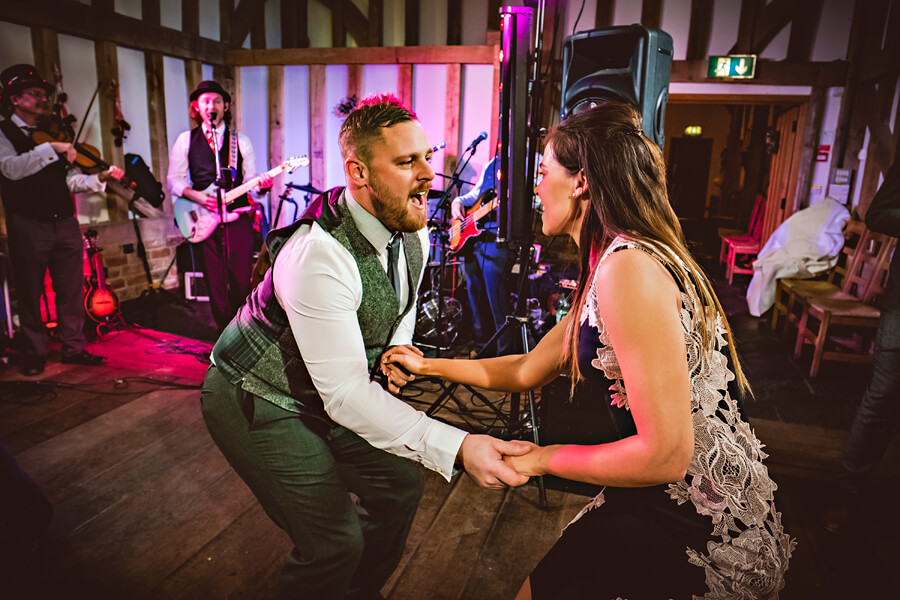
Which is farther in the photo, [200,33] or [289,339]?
[200,33]

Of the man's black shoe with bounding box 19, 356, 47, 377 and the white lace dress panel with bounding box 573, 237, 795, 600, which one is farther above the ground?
the white lace dress panel with bounding box 573, 237, 795, 600

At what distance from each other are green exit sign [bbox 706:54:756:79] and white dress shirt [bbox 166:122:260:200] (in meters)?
5.00

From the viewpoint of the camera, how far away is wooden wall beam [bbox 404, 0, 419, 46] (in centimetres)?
696

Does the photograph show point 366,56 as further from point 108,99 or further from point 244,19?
point 108,99

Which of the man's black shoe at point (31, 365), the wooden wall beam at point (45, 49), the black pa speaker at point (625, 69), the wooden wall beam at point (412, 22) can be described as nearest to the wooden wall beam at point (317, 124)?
the wooden wall beam at point (412, 22)

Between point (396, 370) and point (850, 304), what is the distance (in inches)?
166

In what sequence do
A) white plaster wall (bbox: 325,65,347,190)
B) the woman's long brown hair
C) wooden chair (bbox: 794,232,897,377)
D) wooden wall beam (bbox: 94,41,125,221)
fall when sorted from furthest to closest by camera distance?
white plaster wall (bbox: 325,65,347,190) → wooden wall beam (bbox: 94,41,125,221) → wooden chair (bbox: 794,232,897,377) → the woman's long brown hair

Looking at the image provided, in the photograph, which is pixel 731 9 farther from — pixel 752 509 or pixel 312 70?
pixel 752 509

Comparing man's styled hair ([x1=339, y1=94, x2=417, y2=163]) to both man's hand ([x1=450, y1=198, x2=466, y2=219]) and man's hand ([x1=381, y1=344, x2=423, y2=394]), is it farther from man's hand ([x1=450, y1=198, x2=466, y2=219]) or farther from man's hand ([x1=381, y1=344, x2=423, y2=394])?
man's hand ([x1=450, y1=198, x2=466, y2=219])

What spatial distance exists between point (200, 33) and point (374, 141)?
6.47 metres

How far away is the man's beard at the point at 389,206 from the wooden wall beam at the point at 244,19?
6.71m

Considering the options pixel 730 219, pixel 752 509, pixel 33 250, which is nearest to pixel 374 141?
pixel 752 509

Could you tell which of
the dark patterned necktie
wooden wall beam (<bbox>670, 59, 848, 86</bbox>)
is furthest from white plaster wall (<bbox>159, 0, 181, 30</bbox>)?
the dark patterned necktie

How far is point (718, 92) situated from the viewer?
659cm
